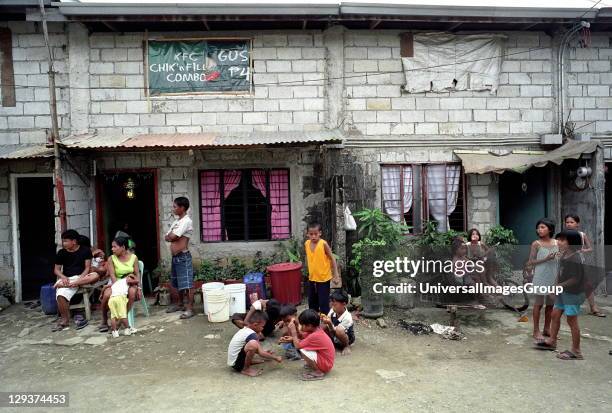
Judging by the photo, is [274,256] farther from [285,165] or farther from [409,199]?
[409,199]

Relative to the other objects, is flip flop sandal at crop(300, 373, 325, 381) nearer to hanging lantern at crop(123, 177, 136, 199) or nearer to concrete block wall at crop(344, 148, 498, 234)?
concrete block wall at crop(344, 148, 498, 234)

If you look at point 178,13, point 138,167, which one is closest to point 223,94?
point 178,13

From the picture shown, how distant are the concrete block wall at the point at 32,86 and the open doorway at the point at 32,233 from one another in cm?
86

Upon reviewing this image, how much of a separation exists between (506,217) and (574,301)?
5.26 metres

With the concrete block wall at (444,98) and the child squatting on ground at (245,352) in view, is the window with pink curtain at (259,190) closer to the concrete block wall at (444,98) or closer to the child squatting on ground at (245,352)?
the concrete block wall at (444,98)

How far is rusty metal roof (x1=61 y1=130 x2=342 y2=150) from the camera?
6.76m

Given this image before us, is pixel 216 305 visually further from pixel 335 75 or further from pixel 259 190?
pixel 335 75

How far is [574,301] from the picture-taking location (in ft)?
16.3

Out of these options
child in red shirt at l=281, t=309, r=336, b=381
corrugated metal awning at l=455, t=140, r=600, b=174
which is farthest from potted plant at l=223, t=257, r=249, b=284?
corrugated metal awning at l=455, t=140, r=600, b=174

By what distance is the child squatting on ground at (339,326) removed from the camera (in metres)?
5.23

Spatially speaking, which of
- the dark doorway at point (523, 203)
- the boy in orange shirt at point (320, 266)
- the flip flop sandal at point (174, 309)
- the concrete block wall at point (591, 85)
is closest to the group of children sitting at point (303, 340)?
the boy in orange shirt at point (320, 266)

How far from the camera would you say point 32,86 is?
25.8 feet

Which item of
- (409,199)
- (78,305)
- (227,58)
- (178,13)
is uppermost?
(178,13)

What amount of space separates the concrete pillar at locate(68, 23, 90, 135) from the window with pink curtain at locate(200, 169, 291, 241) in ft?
8.31
